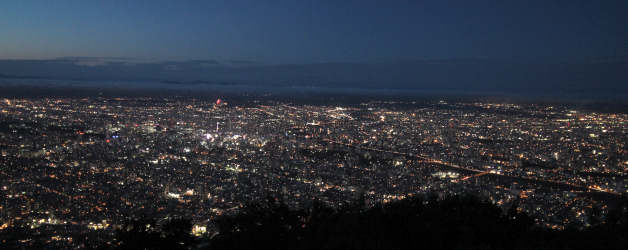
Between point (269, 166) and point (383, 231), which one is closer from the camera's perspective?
point (383, 231)

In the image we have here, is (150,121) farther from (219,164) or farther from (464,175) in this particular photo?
(464,175)

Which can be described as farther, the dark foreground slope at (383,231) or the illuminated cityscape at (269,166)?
the illuminated cityscape at (269,166)

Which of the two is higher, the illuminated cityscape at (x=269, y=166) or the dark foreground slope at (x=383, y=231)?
the dark foreground slope at (x=383, y=231)

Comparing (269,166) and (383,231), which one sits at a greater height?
(383,231)

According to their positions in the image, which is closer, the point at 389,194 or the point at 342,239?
the point at 342,239

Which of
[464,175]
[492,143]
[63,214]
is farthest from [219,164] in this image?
[492,143]
